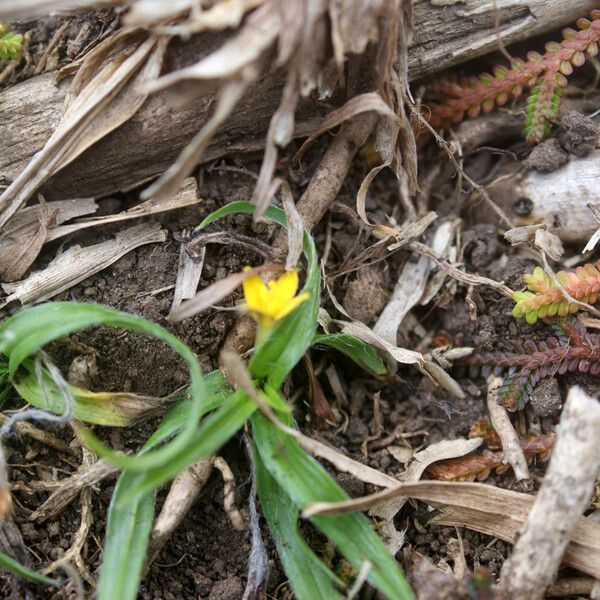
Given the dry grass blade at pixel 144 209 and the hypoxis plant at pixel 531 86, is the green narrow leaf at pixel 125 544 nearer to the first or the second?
the dry grass blade at pixel 144 209

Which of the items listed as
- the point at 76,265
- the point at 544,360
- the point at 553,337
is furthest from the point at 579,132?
the point at 76,265

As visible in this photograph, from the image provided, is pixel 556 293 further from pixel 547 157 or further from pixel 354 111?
pixel 354 111

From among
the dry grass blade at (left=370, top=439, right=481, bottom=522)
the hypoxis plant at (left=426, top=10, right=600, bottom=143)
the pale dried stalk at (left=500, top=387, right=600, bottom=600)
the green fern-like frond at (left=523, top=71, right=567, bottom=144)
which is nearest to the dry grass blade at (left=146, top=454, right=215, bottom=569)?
the dry grass blade at (left=370, top=439, right=481, bottom=522)

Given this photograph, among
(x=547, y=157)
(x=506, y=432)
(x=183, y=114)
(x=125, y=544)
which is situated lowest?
(x=506, y=432)

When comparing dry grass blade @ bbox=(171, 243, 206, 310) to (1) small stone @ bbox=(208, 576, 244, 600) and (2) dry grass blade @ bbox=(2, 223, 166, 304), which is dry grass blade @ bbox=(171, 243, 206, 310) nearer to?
(2) dry grass blade @ bbox=(2, 223, 166, 304)

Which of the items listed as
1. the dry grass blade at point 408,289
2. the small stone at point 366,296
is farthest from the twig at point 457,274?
the small stone at point 366,296

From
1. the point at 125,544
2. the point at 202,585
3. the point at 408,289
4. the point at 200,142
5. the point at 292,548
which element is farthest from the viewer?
the point at 408,289

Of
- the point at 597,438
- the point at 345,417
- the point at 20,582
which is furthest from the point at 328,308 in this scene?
the point at 20,582
